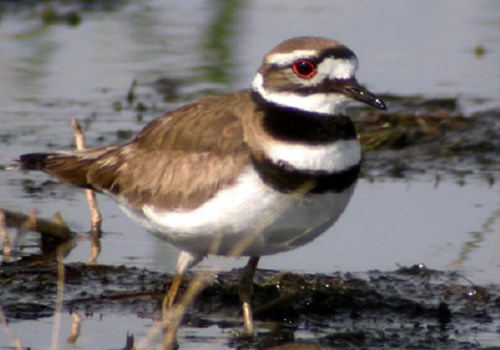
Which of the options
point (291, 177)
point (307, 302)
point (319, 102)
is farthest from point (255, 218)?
point (307, 302)

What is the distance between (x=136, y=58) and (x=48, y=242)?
4.57m

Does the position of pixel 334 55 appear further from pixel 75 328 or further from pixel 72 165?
pixel 75 328

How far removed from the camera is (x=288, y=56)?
284 inches

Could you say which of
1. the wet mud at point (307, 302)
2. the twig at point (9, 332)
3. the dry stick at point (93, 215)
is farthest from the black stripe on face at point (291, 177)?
the dry stick at point (93, 215)

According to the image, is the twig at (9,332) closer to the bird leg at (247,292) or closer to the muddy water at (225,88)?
the muddy water at (225,88)

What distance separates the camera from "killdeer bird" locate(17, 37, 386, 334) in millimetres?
6918

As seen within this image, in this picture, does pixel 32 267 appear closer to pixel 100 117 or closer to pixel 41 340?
pixel 41 340

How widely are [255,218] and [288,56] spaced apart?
77cm

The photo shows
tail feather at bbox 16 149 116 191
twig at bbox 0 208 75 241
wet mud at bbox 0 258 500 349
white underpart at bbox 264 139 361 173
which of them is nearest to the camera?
white underpart at bbox 264 139 361 173

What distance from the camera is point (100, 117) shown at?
11172 millimetres

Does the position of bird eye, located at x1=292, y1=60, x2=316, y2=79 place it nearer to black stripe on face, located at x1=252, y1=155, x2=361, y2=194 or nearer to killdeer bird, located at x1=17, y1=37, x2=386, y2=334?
killdeer bird, located at x1=17, y1=37, x2=386, y2=334

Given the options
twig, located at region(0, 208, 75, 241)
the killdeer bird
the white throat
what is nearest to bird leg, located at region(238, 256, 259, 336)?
the killdeer bird

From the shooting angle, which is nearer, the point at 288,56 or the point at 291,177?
the point at 291,177

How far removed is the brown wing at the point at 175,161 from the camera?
7.16m
